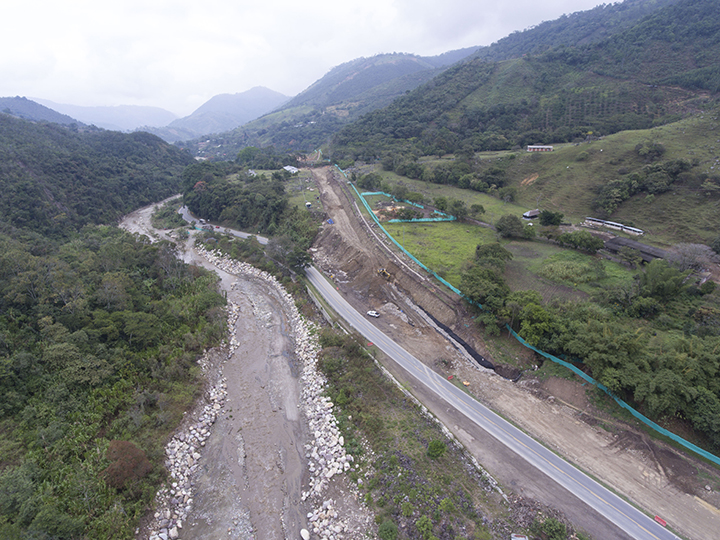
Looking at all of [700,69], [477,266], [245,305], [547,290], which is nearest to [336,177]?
[245,305]

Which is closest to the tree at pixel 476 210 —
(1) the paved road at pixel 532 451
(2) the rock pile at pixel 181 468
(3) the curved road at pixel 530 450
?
(3) the curved road at pixel 530 450

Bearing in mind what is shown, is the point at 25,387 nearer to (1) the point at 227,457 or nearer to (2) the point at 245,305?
(1) the point at 227,457

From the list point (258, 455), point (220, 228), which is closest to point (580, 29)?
point (220, 228)

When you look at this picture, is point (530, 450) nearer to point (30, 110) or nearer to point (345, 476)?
point (345, 476)

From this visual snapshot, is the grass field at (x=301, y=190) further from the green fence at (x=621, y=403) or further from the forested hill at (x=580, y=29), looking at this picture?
the forested hill at (x=580, y=29)

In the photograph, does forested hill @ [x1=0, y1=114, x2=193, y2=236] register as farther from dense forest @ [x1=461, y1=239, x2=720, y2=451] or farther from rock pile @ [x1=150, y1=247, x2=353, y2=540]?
dense forest @ [x1=461, y1=239, x2=720, y2=451]
